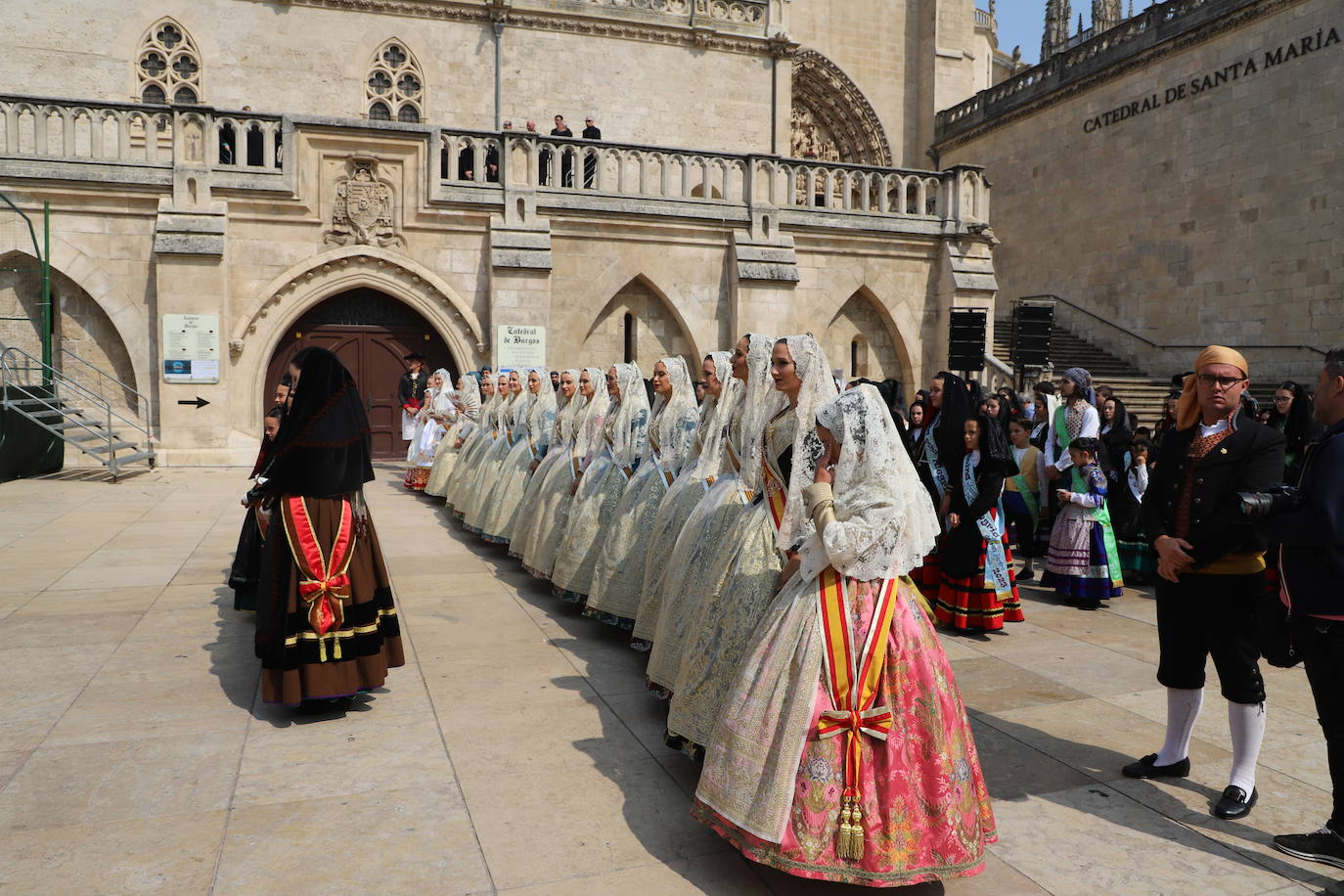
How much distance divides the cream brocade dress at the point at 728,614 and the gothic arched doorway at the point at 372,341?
40.9 ft

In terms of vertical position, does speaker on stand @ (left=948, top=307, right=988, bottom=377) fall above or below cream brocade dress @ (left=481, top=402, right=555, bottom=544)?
above

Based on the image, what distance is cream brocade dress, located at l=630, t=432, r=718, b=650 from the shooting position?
215 inches

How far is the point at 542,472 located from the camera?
8.16 meters

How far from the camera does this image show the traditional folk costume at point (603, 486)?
A: 6598mm

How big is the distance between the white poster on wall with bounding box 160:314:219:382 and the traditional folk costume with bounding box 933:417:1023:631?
39.8 feet

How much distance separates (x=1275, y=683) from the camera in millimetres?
5559

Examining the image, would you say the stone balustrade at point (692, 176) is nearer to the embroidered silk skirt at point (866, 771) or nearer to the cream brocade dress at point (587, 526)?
the cream brocade dress at point (587, 526)

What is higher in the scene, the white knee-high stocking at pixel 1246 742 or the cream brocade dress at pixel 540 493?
the cream brocade dress at pixel 540 493

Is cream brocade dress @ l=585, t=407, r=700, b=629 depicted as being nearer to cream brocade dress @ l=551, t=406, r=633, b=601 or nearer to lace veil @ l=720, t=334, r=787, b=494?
cream brocade dress @ l=551, t=406, r=633, b=601

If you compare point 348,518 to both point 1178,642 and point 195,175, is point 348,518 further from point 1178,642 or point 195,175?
point 195,175

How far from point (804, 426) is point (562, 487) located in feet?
13.1

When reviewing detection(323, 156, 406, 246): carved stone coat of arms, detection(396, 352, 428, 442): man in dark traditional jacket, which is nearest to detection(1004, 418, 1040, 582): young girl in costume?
detection(396, 352, 428, 442): man in dark traditional jacket

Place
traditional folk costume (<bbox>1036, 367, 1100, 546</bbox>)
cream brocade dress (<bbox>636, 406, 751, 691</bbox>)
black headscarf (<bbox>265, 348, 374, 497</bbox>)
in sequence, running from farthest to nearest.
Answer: traditional folk costume (<bbox>1036, 367, 1100, 546</bbox>)
black headscarf (<bbox>265, 348, 374, 497</bbox>)
cream brocade dress (<bbox>636, 406, 751, 691</bbox>)

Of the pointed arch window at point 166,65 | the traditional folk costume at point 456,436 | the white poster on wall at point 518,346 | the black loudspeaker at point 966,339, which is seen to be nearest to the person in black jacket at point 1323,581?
the traditional folk costume at point 456,436
